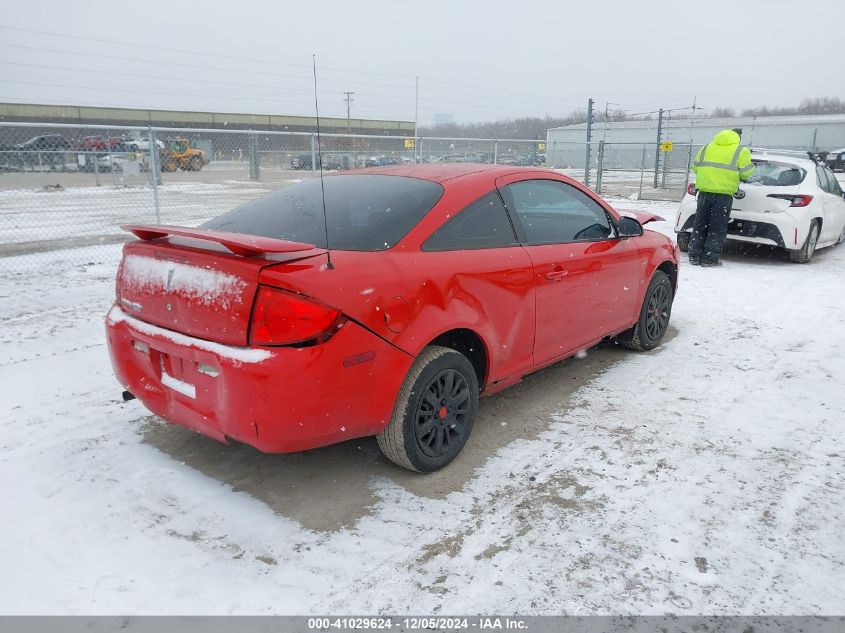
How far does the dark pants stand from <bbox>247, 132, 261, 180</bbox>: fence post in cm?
1539

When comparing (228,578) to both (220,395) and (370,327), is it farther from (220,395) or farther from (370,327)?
(370,327)

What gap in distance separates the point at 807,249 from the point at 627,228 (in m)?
5.97

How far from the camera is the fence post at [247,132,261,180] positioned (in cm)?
2023

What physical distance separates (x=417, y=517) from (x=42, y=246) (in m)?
9.80

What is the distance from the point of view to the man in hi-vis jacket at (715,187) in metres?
7.91

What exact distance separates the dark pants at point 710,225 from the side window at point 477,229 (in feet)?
19.2

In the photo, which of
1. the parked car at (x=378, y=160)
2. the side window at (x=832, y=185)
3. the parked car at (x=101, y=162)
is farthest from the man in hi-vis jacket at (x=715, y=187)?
the parked car at (x=101, y=162)

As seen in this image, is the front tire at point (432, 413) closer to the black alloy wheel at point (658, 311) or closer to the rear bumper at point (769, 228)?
the black alloy wheel at point (658, 311)

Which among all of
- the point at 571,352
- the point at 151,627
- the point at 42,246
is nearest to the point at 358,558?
the point at 151,627

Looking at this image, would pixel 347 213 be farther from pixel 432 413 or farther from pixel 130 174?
pixel 130 174

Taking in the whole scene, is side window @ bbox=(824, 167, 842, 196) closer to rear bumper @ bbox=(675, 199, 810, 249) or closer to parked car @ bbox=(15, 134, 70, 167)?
rear bumper @ bbox=(675, 199, 810, 249)

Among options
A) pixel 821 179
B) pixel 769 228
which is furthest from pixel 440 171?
pixel 821 179

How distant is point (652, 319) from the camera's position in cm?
515

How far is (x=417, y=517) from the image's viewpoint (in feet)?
9.29
